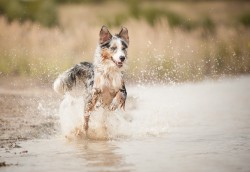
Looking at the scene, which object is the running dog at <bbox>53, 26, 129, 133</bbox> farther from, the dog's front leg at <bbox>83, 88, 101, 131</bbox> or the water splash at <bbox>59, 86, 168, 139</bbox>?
the water splash at <bbox>59, 86, 168, 139</bbox>

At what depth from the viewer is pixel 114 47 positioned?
820cm

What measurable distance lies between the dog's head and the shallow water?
947 millimetres

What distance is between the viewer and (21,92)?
12.4 m

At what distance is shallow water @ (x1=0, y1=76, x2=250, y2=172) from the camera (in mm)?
6352

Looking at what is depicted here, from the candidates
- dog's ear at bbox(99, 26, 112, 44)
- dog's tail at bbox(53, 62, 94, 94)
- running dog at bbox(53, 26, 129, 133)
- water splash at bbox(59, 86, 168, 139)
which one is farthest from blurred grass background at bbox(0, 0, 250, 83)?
dog's ear at bbox(99, 26, 112, 44)

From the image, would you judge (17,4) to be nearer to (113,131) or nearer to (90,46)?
(90,46)

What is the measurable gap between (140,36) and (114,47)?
7.37 meters

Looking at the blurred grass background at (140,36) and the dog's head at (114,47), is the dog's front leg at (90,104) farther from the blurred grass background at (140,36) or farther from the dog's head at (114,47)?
the blurred grass background at (140,36)

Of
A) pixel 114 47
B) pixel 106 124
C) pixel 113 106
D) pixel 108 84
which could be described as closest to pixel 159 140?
pixel 113 106

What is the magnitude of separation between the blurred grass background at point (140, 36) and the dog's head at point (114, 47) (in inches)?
217

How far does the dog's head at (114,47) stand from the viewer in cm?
814

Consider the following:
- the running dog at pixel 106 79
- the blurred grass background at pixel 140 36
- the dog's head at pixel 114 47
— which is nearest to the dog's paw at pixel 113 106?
the running dog at pixel 106 79

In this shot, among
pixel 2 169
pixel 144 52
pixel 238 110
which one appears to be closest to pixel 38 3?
pixel 144 52

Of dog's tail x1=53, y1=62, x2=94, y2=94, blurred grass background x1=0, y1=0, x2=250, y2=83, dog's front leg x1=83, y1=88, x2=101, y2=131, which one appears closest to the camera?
dog's front leg x1=83, y1=88, x2=101, y2=131
